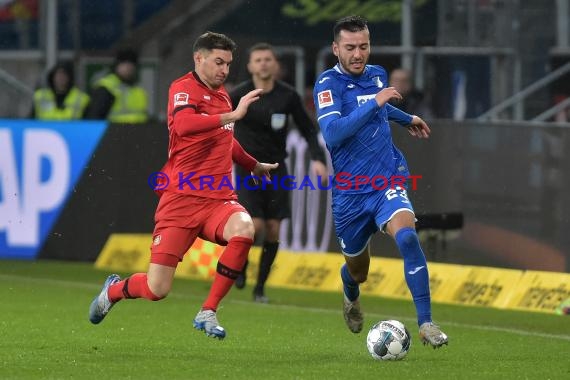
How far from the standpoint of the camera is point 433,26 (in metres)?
17.2

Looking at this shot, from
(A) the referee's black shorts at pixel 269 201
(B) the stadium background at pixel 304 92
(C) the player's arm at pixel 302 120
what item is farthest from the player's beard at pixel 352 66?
(B) the stadium background at pixel 304 92

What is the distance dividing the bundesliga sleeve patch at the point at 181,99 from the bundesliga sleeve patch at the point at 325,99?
33.0 inches

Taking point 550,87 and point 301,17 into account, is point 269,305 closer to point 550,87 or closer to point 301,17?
point 550,87

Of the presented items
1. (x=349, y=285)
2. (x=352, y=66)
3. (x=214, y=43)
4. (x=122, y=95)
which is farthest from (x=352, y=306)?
(x=122, y=95)

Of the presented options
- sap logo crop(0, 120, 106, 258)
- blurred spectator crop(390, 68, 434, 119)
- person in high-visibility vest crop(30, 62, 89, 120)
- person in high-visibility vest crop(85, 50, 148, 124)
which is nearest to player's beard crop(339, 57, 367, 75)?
blurred spectator crop(390, 68, 434, 119)

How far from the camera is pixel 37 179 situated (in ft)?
56.9

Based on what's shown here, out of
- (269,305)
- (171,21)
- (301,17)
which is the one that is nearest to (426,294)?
(269,305)

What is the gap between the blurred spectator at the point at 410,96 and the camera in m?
16.7

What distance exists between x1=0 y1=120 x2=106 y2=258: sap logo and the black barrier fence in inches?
7.6

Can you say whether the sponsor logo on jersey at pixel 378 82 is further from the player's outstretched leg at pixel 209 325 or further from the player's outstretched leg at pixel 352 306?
the player's outstretched leg at pixel 209 325

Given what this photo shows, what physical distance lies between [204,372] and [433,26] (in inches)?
342

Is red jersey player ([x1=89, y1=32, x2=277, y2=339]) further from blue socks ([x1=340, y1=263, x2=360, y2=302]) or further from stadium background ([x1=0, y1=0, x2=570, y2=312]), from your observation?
stadium background ([x1=0, y1=0, x2=570, y2=312])

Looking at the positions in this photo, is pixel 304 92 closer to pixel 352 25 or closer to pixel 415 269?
pixel 352 25

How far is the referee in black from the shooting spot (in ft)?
45.1
